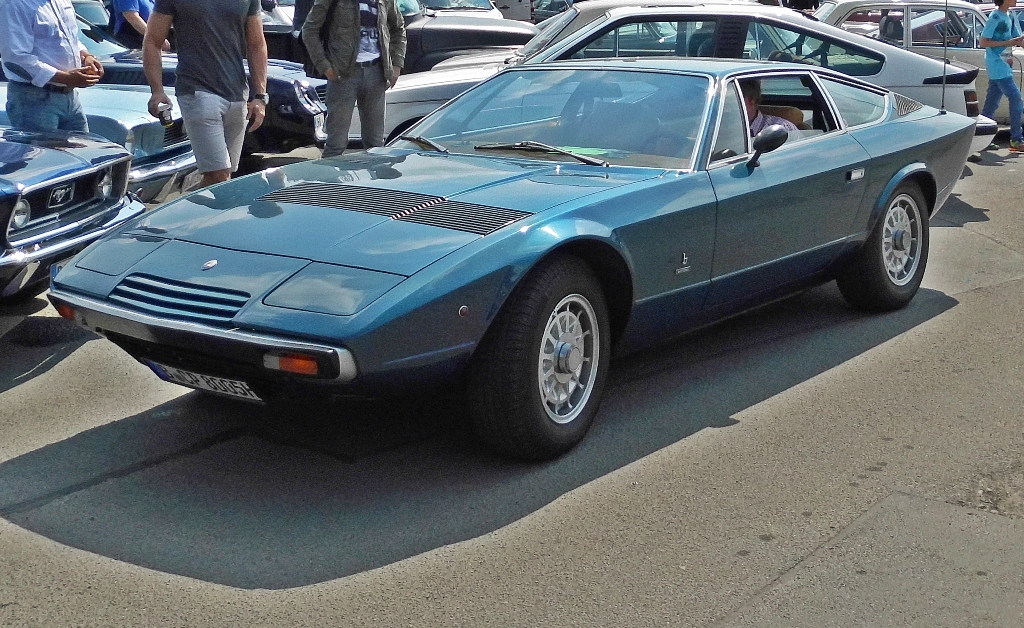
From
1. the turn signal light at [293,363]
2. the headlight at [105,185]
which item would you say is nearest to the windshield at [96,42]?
the headlight at [105,185]

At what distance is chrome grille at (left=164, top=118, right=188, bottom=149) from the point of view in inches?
312

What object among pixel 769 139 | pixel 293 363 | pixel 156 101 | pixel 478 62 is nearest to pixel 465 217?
pixel 293 363

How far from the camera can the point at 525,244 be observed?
3.99 meters

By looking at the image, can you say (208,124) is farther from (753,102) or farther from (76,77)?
(753,102)

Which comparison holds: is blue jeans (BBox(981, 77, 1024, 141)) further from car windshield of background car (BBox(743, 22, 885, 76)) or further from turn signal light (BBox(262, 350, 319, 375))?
turn signal light (BBox(262, 350, 319, 375))

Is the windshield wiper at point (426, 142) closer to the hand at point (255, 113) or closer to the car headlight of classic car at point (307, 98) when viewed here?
the hand at point (255, 113)

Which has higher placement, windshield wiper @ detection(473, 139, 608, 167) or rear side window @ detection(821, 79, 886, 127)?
windshield wiper @ detection(473, 139, 608, 167)

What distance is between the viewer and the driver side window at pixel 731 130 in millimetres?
5117

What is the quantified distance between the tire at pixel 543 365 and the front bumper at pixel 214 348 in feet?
1.81

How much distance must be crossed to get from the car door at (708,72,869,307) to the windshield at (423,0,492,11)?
10.1 m

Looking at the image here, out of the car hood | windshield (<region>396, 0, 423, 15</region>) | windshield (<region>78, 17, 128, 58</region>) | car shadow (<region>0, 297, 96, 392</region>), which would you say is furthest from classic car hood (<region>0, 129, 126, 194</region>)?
windshield (<region>396, 0, 423, 15</region>)

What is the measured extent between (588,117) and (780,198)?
0.90 meters

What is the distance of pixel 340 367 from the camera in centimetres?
356

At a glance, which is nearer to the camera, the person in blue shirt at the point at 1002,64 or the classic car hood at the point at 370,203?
the classic car hood at the point at 370,203
